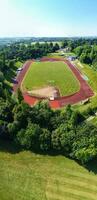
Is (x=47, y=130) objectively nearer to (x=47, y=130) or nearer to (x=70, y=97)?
(x=47, y=130)

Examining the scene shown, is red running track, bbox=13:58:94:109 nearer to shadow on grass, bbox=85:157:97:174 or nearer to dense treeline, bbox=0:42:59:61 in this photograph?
shadow on grass, bbox=85:157:97:174

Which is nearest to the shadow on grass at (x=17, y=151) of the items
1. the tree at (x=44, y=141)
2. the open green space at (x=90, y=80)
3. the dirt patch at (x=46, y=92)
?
the tree at (x=44, y=141)

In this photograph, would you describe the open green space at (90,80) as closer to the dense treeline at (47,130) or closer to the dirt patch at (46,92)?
the dirt patch at (46,92)

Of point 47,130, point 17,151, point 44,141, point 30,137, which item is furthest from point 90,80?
point 17,151

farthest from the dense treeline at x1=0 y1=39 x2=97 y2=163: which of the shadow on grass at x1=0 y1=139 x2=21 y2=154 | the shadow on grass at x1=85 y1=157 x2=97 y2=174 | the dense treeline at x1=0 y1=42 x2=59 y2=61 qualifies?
the dense treeline at x1=0 y1=42 x2=59 y2=61

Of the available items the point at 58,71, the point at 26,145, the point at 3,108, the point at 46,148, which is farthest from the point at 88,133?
the point at 58,71

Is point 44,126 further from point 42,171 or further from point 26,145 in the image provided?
point 42,171
